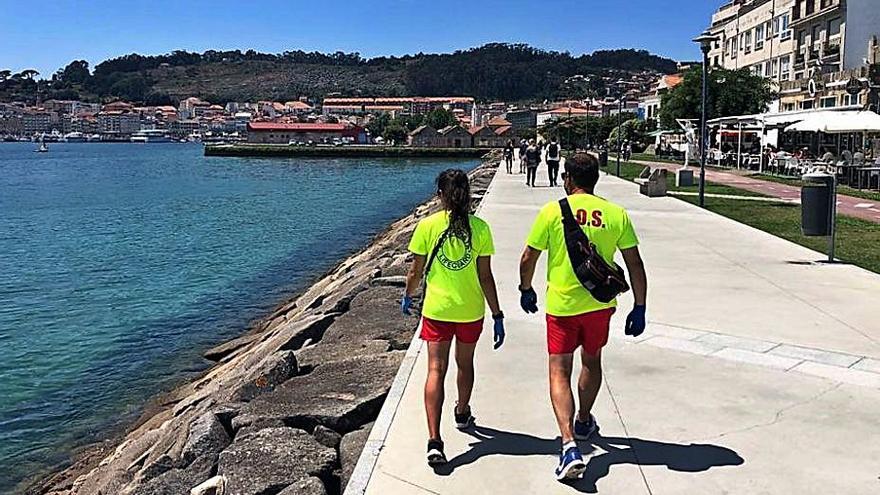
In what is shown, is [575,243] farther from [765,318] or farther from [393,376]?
[765,318]

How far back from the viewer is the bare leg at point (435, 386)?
201 inches

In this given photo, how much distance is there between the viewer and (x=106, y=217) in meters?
40.8

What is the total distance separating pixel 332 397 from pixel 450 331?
1839 millimetres

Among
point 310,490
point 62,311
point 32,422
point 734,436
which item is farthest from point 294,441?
point 62,311

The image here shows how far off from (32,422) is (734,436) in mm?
9008

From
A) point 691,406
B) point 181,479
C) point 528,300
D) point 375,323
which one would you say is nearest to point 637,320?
point 528,300

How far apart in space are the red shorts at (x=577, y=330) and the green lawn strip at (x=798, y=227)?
26.9 ft

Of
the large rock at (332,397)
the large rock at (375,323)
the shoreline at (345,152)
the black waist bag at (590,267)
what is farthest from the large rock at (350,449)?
the shoreline at (345,152)

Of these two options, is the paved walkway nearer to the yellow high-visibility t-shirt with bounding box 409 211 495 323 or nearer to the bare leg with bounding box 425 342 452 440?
the yellow high-visibility t-shirt with bounding box 409 211 495 323

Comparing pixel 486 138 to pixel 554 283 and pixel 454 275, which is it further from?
pixel 554 283

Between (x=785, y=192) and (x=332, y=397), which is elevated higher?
(x=785, y=192)

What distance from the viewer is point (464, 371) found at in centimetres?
542

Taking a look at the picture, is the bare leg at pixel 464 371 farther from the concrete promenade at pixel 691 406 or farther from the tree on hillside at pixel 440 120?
the tree on hillside at pixel 440 120

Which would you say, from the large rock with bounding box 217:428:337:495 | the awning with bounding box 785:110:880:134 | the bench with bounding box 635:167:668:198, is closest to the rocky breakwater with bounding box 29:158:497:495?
the large rock with bounding box 217:428:337:495
